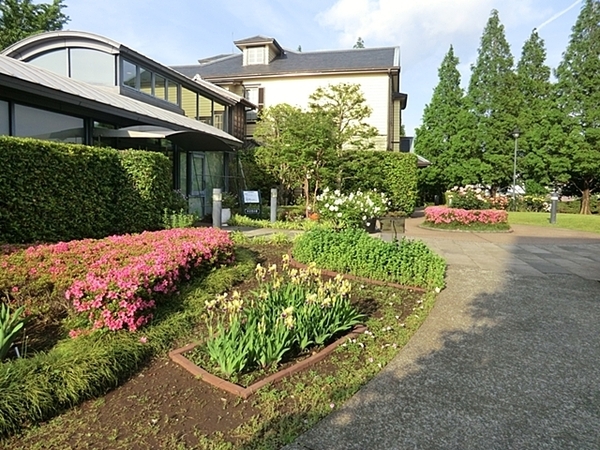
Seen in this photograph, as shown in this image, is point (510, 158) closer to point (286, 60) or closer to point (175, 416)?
point (286, 60)

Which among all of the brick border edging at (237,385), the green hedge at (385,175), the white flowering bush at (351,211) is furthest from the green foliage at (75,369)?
the green hedge at (385,175)

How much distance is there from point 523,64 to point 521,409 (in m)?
33.4

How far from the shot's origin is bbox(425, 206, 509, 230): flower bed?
1409 centimetres

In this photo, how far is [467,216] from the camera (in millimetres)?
14297

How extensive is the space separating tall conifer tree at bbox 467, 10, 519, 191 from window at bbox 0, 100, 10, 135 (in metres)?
26.8

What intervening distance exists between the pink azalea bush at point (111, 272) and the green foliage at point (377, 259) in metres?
1.62

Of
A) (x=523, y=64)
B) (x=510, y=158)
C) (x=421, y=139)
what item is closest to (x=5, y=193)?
(x=510, y=158)

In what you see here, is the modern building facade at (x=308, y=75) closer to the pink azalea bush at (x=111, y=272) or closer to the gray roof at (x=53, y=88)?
the gray roof at (x=53, y=88)

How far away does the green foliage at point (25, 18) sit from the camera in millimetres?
25016

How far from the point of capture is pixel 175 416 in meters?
2.64

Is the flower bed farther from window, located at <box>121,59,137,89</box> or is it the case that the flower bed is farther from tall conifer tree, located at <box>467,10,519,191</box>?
tall conifer tree, located at <box>467,10,519,191</box>

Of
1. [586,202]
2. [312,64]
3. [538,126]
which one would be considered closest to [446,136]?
[538,126]

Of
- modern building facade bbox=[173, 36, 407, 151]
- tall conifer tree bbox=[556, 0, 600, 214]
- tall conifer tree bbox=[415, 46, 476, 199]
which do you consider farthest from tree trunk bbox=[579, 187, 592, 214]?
modern building facade bbox=[173, 36, 407, 151]

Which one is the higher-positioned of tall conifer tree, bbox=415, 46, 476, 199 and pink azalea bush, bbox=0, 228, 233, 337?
tall conifer tree, bbox=415, 46, 476, 199
